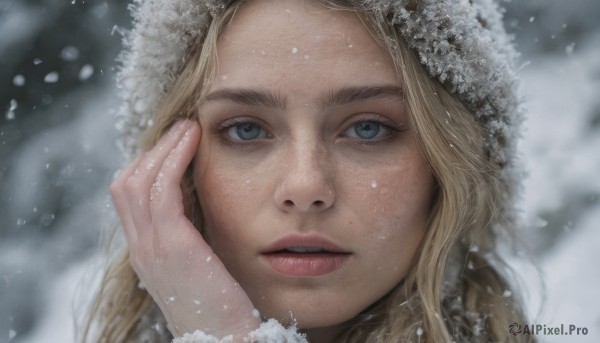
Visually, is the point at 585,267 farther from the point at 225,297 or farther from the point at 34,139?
the point at 34,139

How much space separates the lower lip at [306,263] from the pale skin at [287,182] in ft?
0.05

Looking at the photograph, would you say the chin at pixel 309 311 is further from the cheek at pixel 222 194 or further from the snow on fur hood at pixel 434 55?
the snow on fur hood at pixel 434 55

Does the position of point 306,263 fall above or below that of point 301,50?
below

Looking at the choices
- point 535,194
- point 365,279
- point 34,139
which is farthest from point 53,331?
point 535,194

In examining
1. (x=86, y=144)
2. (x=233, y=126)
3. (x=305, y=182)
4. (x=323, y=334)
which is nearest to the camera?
(x=305, y=182)

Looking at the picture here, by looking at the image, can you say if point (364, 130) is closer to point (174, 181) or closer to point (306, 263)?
point (306, 263)

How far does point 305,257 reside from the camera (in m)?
1.83

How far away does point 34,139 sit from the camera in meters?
4.70

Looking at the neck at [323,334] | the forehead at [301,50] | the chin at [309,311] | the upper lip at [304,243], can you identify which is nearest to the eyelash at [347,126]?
the forehead at [301,50]

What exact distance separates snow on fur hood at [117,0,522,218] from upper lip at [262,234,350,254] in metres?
0.58

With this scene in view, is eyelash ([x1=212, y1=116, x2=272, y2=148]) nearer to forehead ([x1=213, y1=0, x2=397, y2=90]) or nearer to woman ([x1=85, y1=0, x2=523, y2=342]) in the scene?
woman ([x1=85, y1=0, x2=523, y2=342])

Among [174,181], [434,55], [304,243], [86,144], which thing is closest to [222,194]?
[174,181]

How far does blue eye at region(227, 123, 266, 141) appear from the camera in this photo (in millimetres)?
1924

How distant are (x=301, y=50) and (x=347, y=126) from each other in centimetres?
25
